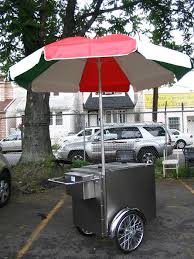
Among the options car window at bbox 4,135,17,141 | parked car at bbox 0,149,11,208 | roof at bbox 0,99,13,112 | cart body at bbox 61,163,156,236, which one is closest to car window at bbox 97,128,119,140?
parked car at bbox 0,149,11,208

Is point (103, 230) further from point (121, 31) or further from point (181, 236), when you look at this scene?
point (121, 31)

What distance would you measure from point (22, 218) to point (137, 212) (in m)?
2.75

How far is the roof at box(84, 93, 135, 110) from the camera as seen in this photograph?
122 ft

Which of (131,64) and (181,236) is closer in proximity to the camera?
(181,236)

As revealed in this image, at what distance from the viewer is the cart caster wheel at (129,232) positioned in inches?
238

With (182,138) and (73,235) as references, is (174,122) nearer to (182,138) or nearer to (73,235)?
(182,138)

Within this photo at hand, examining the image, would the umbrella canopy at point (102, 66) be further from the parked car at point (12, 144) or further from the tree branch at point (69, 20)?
the parked car at point (12, 144)

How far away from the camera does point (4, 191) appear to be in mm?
9453

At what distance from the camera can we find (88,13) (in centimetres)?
1409

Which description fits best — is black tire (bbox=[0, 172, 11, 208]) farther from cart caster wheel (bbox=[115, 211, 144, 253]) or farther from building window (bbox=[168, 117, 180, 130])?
building window (bbox=[168, 117, 180, 130])

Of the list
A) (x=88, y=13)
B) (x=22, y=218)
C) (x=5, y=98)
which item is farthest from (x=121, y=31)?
(x=5, y=98)

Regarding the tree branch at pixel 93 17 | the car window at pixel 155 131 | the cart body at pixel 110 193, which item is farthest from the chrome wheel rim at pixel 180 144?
the cart body at pixel 110 193

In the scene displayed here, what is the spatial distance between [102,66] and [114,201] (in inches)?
107

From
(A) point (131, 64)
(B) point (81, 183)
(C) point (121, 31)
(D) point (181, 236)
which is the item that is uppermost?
(C) point (121, 31)
